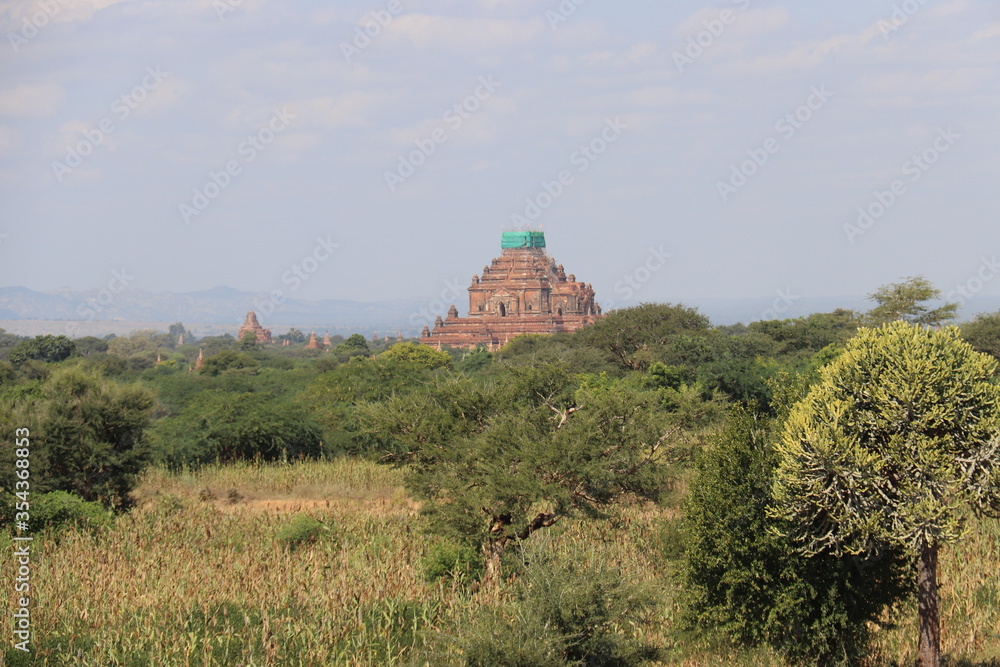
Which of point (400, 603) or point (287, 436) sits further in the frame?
point (287, 436)

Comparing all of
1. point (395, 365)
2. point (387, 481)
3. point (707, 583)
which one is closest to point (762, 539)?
point (707, 583)

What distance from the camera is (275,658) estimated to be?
420 inches

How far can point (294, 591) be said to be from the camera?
1284cm

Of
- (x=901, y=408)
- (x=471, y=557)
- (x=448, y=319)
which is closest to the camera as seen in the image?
(x=901, y=408)

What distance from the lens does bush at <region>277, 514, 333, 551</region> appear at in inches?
628

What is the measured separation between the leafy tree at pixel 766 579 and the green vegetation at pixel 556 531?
Answer: 31mm

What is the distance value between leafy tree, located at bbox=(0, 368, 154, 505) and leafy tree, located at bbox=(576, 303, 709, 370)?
2838 centimetres

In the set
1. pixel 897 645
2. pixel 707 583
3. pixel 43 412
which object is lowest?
pixel 897 645

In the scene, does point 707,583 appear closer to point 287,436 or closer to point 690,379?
point 287,436

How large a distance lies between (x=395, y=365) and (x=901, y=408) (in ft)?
89.8

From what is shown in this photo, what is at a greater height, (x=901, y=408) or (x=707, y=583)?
(x=901, y=408)

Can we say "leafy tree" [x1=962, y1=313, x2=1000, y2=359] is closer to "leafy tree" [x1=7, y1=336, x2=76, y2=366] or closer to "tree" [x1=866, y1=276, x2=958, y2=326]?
"tree" [x1=866, y1=276, x2=958, y2=326]

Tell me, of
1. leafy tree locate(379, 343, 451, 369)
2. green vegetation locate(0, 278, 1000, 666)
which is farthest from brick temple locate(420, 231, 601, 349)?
green vegetation locate(0, 278, 1000, 666)

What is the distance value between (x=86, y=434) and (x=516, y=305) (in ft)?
243
